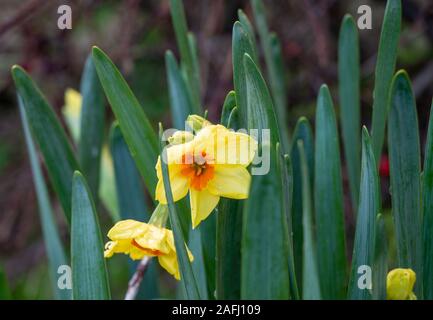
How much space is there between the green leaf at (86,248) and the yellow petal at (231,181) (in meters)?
0.13

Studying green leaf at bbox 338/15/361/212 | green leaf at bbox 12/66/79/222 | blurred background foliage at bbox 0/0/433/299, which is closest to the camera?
green leaf at bbox 12/66/79/222

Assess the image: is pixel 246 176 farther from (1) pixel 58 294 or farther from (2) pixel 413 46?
(2) pixel 413 46

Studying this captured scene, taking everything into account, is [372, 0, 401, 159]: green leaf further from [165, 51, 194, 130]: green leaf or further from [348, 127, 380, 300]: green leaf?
[165, 51, 194, 130]: green leaf

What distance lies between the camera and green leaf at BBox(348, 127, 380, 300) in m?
0.75

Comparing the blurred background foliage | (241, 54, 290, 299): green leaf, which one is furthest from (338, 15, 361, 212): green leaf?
the blurred background foliage

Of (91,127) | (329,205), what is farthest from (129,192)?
(329,205)

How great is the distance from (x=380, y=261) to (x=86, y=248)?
300 mm

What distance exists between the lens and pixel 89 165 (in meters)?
1.17

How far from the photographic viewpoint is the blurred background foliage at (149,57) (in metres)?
2.13

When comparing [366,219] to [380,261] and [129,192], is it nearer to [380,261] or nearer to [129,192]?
[380,261]

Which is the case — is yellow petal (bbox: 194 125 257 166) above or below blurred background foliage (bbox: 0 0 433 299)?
below

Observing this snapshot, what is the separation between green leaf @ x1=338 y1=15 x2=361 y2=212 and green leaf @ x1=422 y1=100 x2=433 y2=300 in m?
0.26

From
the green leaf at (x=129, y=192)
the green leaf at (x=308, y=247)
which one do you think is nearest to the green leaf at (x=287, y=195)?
the green leaf at (x=308, y=247)

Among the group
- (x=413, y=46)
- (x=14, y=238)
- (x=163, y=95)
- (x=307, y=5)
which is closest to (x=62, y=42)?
(x=163, y=95)
